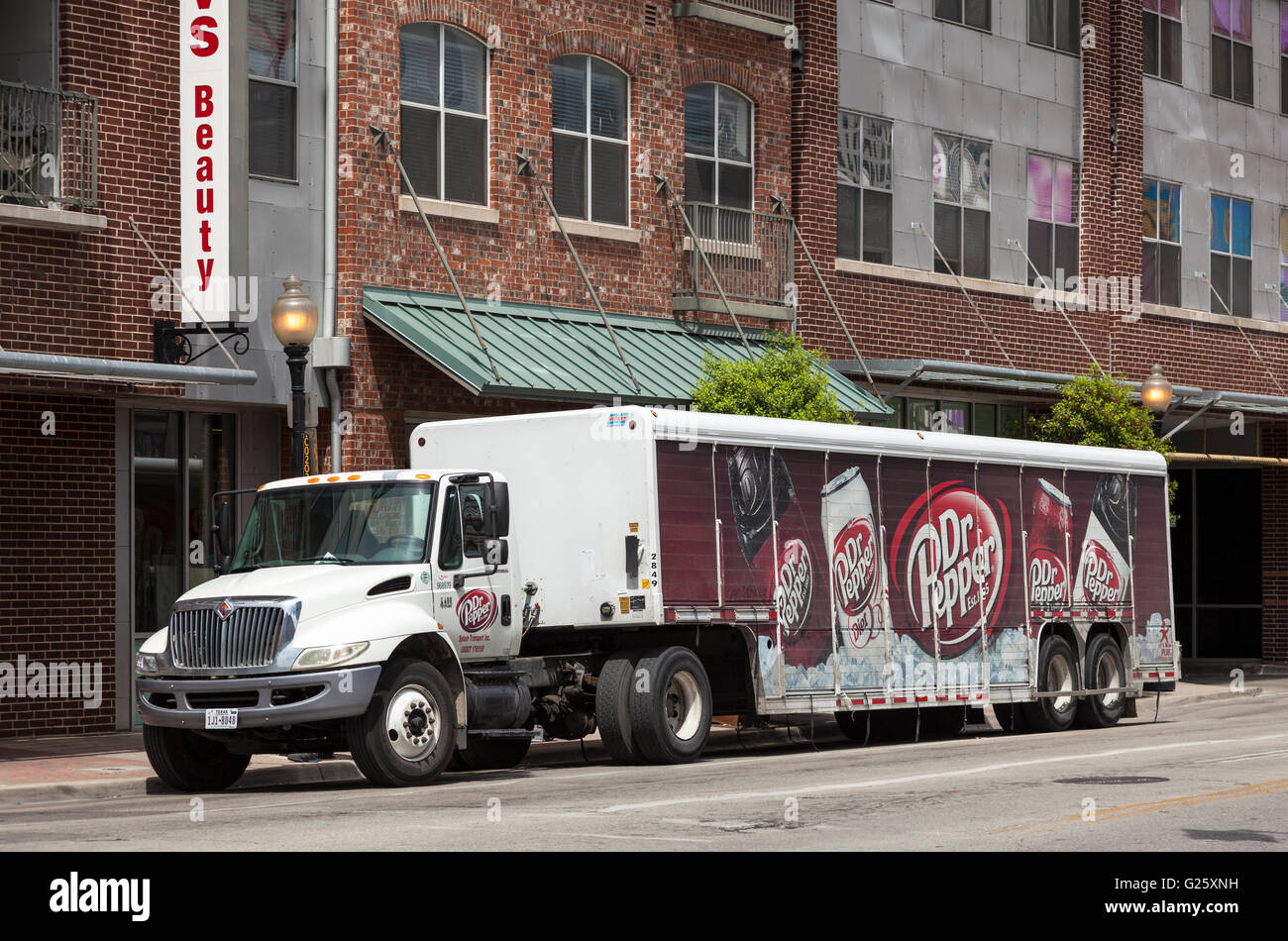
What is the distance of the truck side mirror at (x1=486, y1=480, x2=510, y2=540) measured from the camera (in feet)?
52.0

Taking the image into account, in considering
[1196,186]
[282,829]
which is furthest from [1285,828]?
[1196,186]

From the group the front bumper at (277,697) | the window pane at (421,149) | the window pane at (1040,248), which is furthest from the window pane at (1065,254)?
the front bumper at (277,697)

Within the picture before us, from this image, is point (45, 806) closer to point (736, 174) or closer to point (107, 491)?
point (107, 491)

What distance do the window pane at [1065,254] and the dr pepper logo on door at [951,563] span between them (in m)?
12.6

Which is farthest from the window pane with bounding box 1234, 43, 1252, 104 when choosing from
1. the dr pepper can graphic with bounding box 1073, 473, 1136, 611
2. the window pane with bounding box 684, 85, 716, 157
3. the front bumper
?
the front bumper

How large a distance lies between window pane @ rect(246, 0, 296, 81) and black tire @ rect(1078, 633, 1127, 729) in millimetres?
11605

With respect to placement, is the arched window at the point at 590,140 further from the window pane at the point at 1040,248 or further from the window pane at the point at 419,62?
the window pane at the point at 1040,248

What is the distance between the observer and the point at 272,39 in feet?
71.0

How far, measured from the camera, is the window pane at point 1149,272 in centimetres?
3488

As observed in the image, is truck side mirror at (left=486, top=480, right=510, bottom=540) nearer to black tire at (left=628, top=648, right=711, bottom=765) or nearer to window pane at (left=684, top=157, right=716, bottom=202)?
black tire at (left=628, top=648, right=711, bottom=765)

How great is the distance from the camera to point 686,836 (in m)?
11.3

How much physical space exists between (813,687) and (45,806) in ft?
24.2

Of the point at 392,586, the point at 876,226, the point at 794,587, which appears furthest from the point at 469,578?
the point at 876,226

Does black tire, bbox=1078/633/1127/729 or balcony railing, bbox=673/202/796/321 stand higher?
balcony railing, bbox=673/202/796/321
